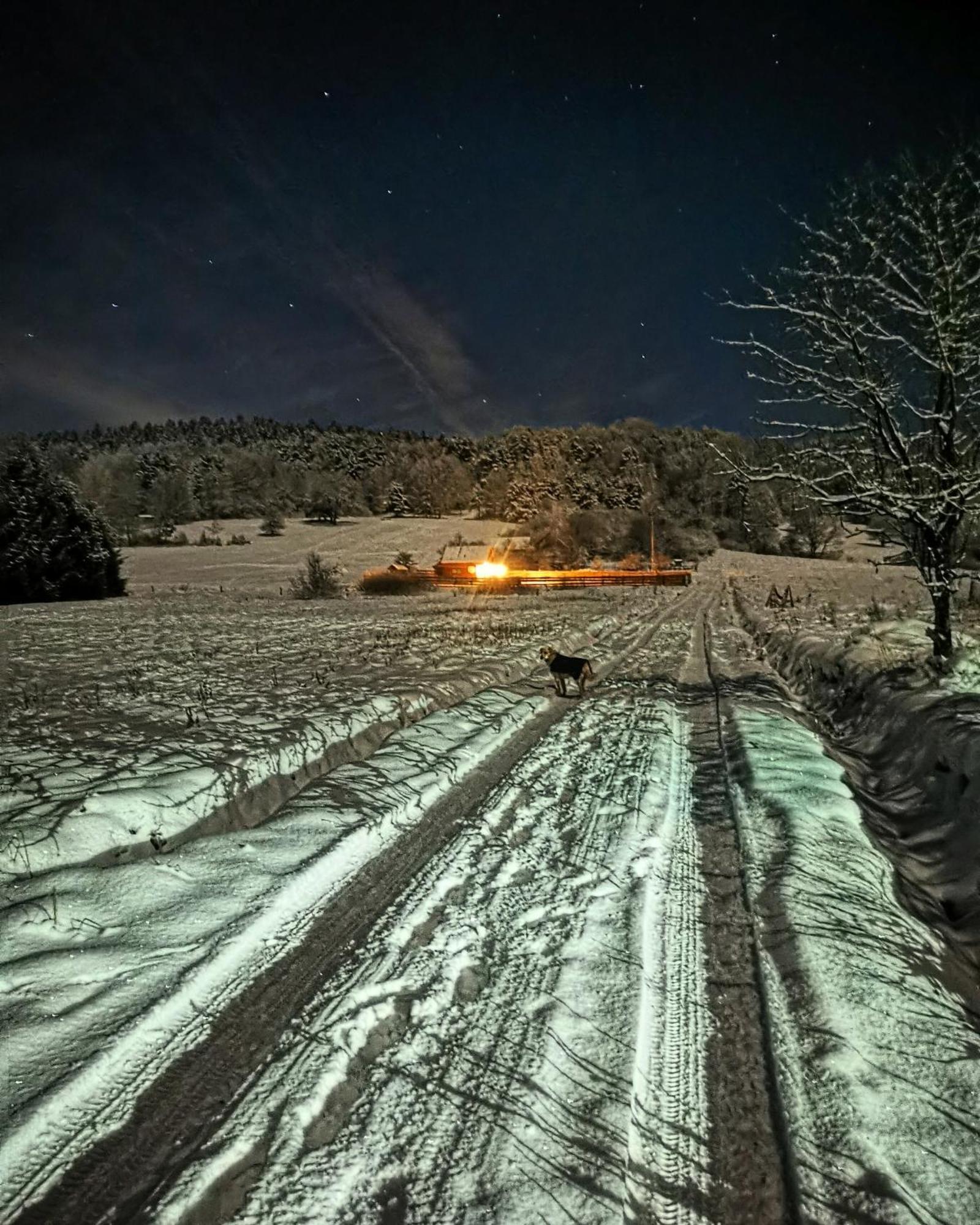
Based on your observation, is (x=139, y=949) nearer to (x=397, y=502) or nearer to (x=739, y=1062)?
(x=739, y=1062)

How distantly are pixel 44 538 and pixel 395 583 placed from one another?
1770cm

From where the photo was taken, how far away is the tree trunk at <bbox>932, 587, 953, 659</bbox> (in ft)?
28.4

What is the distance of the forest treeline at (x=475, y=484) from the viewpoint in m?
66.3

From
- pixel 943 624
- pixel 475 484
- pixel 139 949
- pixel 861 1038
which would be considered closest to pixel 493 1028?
pixel 861 1038

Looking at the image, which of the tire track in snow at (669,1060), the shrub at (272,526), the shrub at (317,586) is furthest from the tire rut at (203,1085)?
the shrub at (272,526)

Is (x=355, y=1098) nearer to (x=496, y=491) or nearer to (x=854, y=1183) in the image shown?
(x=854, y=1183)

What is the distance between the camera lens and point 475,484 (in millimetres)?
97438

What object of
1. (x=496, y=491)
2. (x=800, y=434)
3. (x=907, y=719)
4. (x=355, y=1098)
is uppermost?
(x=496, y=491)

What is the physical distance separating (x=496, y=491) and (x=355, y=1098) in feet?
272

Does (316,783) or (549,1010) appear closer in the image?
(549,1010)

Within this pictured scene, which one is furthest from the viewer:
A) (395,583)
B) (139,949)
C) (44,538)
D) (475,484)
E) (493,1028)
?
(475,484)

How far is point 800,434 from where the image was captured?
9.04 meters

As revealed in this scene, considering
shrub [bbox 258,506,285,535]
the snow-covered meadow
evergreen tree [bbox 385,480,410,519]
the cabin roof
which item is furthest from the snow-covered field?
the snow-covered meadow

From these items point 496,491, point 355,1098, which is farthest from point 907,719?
point 496,491
